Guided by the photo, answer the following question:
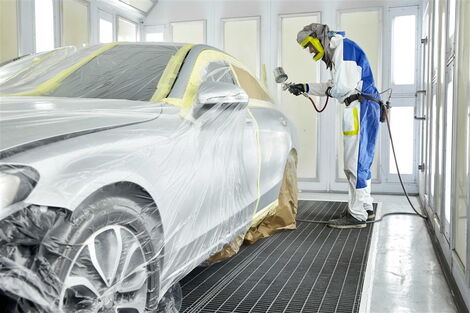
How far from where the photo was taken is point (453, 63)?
2648mm

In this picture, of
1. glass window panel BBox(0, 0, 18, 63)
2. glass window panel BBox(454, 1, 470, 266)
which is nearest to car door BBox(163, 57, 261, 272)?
glass window panel BBox(454, 1, 470, 266)

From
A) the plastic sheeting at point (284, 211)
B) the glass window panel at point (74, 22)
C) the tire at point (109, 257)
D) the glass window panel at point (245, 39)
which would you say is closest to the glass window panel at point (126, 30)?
the glass window panel at point (74, 22)

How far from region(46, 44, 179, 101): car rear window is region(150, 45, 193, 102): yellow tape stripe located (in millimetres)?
22

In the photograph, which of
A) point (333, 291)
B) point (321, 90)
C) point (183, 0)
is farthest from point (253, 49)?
point (333, 291)

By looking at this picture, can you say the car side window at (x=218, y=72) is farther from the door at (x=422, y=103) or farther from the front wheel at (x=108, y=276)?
the door at (x=422, y=103)

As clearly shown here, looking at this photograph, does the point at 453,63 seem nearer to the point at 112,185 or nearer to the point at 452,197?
the point at 452,197

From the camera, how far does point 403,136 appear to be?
575 centimetres

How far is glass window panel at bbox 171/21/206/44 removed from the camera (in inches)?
248

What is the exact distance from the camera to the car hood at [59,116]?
3.71 ft

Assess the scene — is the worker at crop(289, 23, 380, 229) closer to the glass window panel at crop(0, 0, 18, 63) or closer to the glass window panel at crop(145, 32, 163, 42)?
the glass window panel at crop(0, 0, 18, 63)

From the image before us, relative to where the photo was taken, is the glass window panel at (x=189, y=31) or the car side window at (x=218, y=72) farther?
the glass window panel at (x=189, y=31)

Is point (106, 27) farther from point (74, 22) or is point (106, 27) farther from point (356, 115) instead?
point (356, 115)

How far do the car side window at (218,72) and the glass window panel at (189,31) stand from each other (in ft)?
12.6

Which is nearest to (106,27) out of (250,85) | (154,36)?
(154,36)
